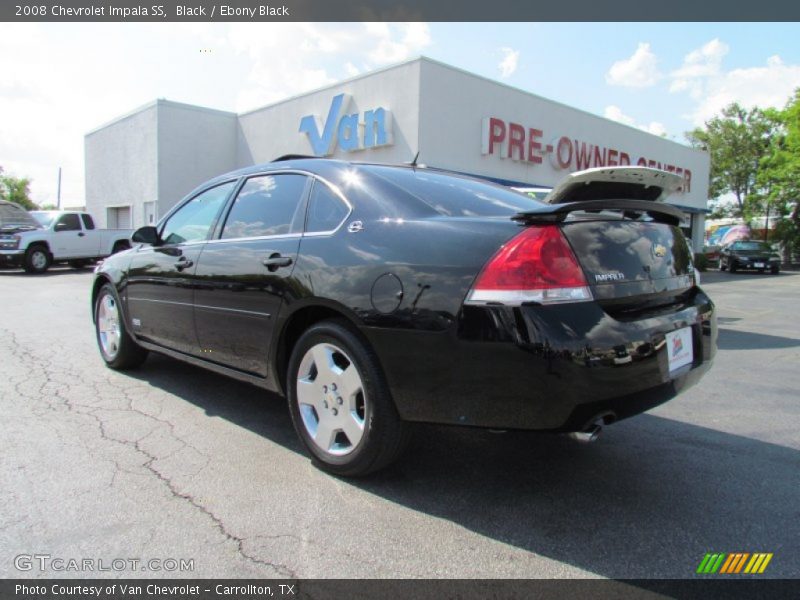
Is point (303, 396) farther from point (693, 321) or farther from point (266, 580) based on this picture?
point (693, 321)

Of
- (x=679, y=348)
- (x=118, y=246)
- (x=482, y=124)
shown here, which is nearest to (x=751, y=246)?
(x=482, y=124)

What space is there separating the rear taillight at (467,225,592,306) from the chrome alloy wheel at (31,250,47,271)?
17969 mm

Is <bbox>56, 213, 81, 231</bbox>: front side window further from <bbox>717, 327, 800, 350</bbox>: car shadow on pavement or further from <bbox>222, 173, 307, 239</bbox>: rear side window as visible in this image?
<bbox>717, 327, 800, 350</bbox>: car shadow on pavement

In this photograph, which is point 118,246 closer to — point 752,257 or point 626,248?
point 626,248

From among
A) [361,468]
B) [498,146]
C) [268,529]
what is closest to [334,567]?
[268,529]

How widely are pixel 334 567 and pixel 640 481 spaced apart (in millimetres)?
1639

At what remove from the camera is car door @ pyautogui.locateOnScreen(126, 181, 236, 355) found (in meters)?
3.87

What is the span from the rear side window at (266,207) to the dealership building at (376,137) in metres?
12.5

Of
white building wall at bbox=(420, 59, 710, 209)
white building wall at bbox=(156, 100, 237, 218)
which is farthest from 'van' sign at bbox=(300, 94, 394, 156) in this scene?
white building wall at bbox=(156, 100, 237, 218)

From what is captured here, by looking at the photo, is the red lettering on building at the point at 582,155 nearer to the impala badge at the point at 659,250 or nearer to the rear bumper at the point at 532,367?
the impala badge at the point at 659,250

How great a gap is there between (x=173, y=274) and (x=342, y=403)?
6.29ft

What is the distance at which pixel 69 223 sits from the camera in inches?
691

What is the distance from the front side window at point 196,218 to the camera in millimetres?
3945

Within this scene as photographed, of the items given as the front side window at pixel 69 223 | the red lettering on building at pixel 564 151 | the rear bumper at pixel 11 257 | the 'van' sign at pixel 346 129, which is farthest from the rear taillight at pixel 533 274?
the red lettering on building at pixel 564 151
